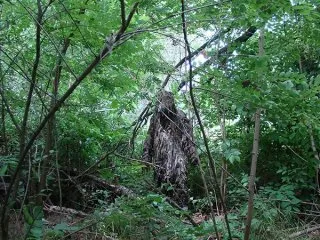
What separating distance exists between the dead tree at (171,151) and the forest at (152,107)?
16 mm

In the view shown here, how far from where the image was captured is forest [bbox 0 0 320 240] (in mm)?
2305

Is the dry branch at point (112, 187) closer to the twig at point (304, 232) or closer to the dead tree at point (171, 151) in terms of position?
the dead tree at point (171, 151)

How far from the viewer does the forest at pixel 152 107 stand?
230 centimetres

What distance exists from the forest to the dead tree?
0.6 inches

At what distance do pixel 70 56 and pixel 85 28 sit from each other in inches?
34.7

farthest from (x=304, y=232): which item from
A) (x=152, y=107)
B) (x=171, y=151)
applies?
(x=171, y=151)

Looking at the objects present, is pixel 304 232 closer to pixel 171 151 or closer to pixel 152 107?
pixel 152 107

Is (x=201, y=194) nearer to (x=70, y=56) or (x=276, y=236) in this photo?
(x=276, y=236)

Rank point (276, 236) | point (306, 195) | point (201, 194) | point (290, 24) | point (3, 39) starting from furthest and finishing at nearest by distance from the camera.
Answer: point (201, 194)
point (306, 195)
point (276, 236)
point (3, 39)
point (290, 24)

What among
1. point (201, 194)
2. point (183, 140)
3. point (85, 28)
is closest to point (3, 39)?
point (85, 28)

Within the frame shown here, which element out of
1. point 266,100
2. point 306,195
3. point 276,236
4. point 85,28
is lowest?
point 276,236

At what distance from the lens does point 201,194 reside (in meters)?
5.55

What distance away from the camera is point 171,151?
5.28 metres

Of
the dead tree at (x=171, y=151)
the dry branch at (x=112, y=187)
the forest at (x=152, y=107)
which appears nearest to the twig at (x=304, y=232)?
the forest at (x=152, y=107)
